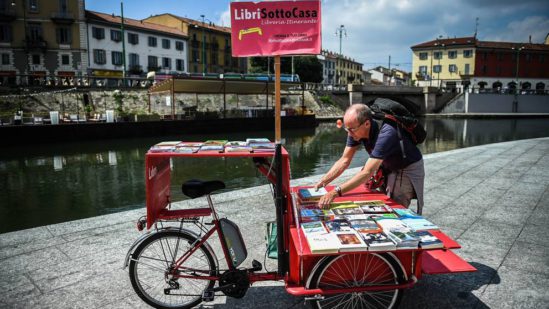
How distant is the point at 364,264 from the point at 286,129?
31.0 m

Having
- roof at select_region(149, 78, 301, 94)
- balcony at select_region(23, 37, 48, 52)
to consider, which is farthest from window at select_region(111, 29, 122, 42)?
roof at select_region(149, 78, 301, 94)

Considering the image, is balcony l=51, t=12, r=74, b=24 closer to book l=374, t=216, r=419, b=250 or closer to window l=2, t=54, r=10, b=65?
window l=2, t=54, r=10, b=65

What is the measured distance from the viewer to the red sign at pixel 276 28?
3.17 m

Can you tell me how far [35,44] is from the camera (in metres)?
43.7

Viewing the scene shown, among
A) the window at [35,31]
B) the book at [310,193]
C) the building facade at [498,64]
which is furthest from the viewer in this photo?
the building facade at [498,64]

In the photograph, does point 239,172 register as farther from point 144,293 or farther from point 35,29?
point 35,29

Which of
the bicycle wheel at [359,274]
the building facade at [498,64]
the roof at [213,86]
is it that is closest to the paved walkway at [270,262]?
the bicycle wheel at [359,274]

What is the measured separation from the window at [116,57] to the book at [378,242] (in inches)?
2121

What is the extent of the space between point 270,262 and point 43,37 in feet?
169

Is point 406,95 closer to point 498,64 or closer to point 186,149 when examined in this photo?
point 498,64

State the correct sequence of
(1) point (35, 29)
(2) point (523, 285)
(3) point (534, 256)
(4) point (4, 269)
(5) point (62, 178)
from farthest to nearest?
→ 1. (1) point (35, 29)
2. (5) point (62, 178)
3. (3) point (534, 256)
4. (4) point (4, 269)
5. (2) point (523, 285)

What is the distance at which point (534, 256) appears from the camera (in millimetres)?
4062

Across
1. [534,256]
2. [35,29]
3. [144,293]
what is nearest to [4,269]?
[144,293]

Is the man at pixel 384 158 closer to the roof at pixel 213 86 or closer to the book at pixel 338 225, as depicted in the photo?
the book at pixel 338 225
